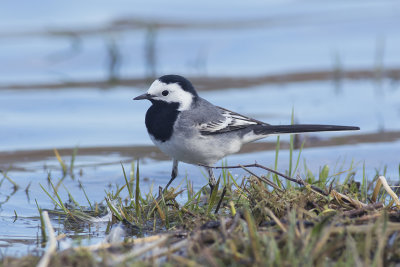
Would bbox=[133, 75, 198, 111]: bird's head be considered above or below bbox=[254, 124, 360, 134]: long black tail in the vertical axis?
above

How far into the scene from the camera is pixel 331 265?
3.97 meters

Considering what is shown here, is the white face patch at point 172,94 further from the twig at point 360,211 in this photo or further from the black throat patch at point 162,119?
the twig at point 360,211

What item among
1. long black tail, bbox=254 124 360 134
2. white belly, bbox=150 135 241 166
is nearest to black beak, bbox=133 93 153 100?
white belly, bbox=150 135 241 166

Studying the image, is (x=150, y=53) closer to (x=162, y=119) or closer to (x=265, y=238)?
(x=162, y=119)

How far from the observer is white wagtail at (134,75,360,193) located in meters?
6.21

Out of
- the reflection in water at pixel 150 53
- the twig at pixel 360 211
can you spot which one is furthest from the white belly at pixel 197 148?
the reflection in water at pixel 150 53

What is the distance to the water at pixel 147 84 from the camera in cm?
775

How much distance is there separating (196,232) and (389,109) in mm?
6933

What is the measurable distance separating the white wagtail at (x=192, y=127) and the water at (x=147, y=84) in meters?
0.82

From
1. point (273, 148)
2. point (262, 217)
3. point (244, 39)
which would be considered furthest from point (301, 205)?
point (244, 39)

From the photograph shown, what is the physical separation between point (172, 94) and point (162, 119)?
287 mm

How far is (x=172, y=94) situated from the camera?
643 centimetres

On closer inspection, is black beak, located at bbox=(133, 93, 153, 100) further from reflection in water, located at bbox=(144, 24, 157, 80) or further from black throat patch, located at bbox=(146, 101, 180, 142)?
reflection in water, located at bbox=(144, 24, 157, 80)

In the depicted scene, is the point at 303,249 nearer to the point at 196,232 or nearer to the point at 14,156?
the point at 196,232
